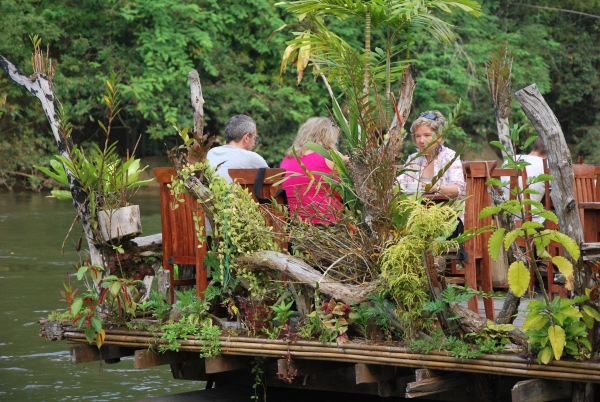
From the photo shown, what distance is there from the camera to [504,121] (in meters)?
4.79

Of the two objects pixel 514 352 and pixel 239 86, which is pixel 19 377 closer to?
pixel 514 352

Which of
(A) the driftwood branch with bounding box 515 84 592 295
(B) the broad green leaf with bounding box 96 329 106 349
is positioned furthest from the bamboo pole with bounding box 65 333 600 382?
(A) the driftwood branch with bounding box 515 84 592 295

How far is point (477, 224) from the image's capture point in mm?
5652

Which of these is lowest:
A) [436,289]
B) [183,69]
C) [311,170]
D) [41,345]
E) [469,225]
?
[41,345]

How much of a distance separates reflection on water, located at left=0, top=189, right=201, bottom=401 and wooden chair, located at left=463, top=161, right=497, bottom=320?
2.30 meters

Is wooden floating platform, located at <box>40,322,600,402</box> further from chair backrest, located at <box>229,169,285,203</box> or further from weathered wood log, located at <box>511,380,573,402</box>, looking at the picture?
chair backrest, located at <box>229,169,285,203</box>

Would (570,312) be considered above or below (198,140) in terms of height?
below

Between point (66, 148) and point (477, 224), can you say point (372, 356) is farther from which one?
point (66, 148)

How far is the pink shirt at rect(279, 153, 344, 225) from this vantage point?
5398 millimetres

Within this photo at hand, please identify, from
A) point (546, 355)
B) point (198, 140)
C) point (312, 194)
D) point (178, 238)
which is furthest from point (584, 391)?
point (178, 238)

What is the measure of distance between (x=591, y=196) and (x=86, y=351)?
3.38 metres

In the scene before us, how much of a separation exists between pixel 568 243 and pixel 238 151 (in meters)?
2.60

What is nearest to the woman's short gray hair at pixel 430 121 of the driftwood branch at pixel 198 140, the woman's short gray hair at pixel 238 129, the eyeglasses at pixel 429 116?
the eyeglasses at pixel 429 116

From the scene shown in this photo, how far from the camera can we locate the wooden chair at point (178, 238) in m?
5.82
